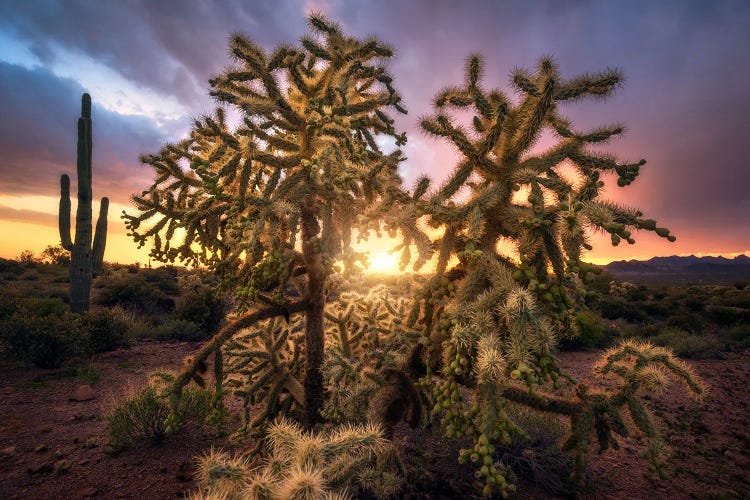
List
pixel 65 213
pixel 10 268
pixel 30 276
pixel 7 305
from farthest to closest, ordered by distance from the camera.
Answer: pixel 10 268 → pixel 30 276 → pixel 65 213 → pixel 7 305

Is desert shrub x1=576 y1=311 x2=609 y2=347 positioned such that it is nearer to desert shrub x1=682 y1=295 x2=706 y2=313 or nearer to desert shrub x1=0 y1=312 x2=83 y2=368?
desert shrub x1=682 y1=295 x2=706 y2=313

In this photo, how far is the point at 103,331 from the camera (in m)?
11.3

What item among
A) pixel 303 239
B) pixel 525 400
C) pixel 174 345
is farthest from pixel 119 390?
pixel 525 400

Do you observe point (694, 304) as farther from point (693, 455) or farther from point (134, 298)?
point (134, 298)

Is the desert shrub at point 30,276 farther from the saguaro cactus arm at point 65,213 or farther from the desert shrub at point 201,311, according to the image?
the desert shrub at point 201,311

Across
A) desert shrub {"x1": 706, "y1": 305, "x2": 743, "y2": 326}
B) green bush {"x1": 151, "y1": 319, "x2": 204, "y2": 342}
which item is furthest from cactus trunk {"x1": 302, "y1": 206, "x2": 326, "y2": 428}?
desert shrub {"x1": 706, "y1": 305, "x2": 743, "y2": 326}

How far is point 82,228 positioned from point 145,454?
13446 mm

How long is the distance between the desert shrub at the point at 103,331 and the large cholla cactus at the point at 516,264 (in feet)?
39.7

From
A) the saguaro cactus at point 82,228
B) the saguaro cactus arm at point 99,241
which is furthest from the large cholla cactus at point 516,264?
the saguaro cactus arm at point 99,241

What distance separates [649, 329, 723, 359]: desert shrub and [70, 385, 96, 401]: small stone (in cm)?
1723

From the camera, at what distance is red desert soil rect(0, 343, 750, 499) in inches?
179

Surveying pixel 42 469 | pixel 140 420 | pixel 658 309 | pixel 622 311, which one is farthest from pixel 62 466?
pixel 658 309

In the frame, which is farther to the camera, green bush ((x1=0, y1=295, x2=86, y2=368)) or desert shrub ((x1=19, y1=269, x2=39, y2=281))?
desert shrub ((x1=19, y1=269, x2=39, y2=281))

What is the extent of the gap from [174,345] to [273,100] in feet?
39.7
